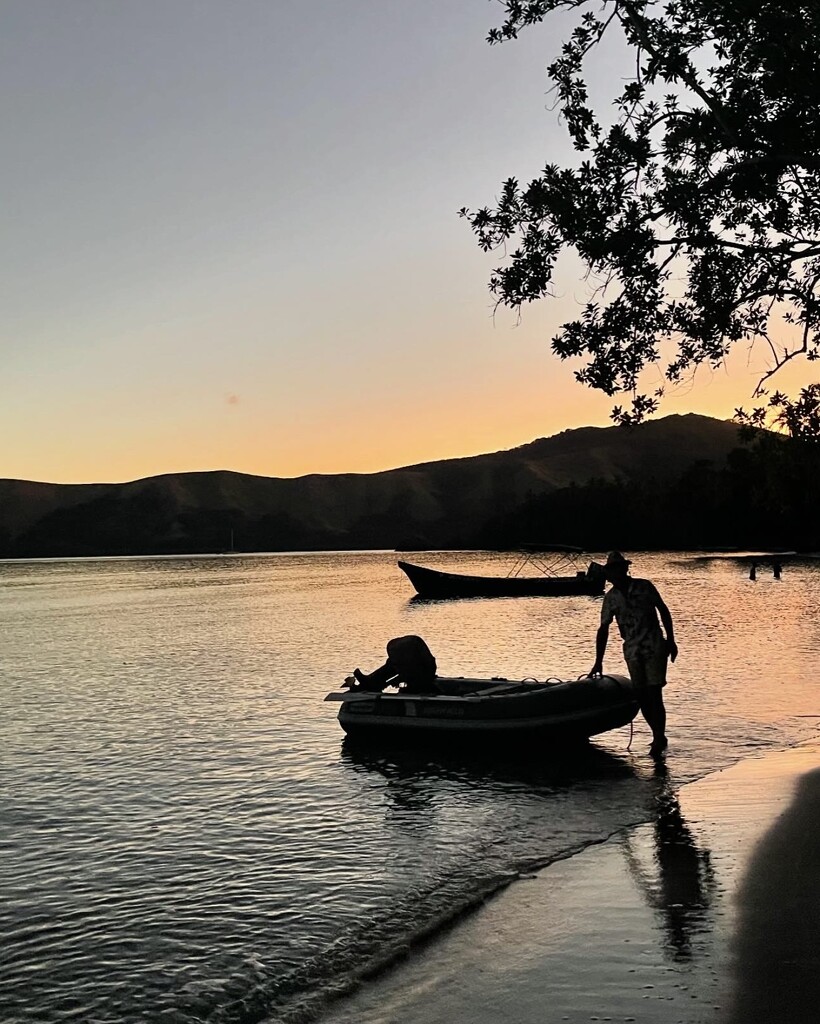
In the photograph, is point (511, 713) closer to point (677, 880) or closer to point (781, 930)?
point (677, 880)

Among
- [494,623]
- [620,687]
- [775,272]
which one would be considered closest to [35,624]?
[494,623]

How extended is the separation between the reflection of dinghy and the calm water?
20.9 inches

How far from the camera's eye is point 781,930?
729cm

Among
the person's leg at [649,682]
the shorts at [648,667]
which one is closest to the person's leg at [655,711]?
the person's leg at [649,682]

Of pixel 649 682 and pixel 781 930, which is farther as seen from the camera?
pixel 649 682

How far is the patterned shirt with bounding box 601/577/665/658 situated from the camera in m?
14.5

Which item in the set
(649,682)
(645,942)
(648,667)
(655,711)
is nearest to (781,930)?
(645,942)

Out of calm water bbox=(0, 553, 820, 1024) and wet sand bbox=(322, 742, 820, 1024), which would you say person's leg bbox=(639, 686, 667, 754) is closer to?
calm water bbox=(0, 553, 820, 1024)

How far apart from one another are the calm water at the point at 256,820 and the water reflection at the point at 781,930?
231 centimetres

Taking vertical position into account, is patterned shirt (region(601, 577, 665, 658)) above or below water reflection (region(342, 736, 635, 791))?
above

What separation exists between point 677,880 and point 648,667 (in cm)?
576

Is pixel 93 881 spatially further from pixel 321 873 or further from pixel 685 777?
pixel 685 777

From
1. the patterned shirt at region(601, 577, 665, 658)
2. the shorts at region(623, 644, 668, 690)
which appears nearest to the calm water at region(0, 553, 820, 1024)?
the shorts at region(623, 644, 668, 690)

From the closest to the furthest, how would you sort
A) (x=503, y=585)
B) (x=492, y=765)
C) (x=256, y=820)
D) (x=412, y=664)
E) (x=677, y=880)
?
(x=677, y=880) < (x=256, y=820) < (x=492, y=765) < (x=412, y=664) < (x=503, y=585)
